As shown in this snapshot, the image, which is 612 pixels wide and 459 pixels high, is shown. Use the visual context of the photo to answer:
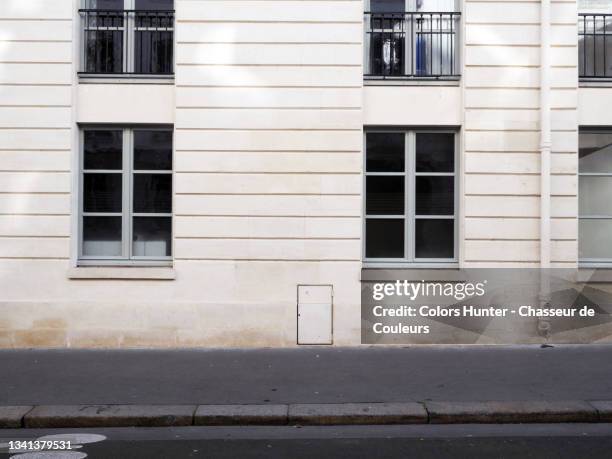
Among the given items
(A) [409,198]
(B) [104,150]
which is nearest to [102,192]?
(B) [104,150]

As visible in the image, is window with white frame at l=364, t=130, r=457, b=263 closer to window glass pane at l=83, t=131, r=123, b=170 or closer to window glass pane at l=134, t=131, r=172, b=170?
window glass pane at l=134, t=131, r=172, b=170

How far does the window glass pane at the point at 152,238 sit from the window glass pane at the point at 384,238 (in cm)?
294

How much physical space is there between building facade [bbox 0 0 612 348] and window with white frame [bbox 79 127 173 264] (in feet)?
1.03

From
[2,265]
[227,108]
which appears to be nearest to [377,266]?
[227,108]

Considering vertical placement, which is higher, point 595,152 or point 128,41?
point 128,41

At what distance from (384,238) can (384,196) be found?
2.01 feet

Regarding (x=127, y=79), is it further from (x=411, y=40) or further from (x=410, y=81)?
(x=411, y=40)

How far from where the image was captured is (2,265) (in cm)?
1030

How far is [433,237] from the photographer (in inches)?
426

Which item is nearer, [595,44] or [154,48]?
[154,48]

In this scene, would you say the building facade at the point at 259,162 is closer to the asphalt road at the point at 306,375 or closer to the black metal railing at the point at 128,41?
the black metal railing at the point at 128,41

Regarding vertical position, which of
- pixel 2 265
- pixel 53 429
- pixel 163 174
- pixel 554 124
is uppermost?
pixel 554 124

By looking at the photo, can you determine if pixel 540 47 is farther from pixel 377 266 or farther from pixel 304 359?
pixel 304 359

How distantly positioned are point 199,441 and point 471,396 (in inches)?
110
